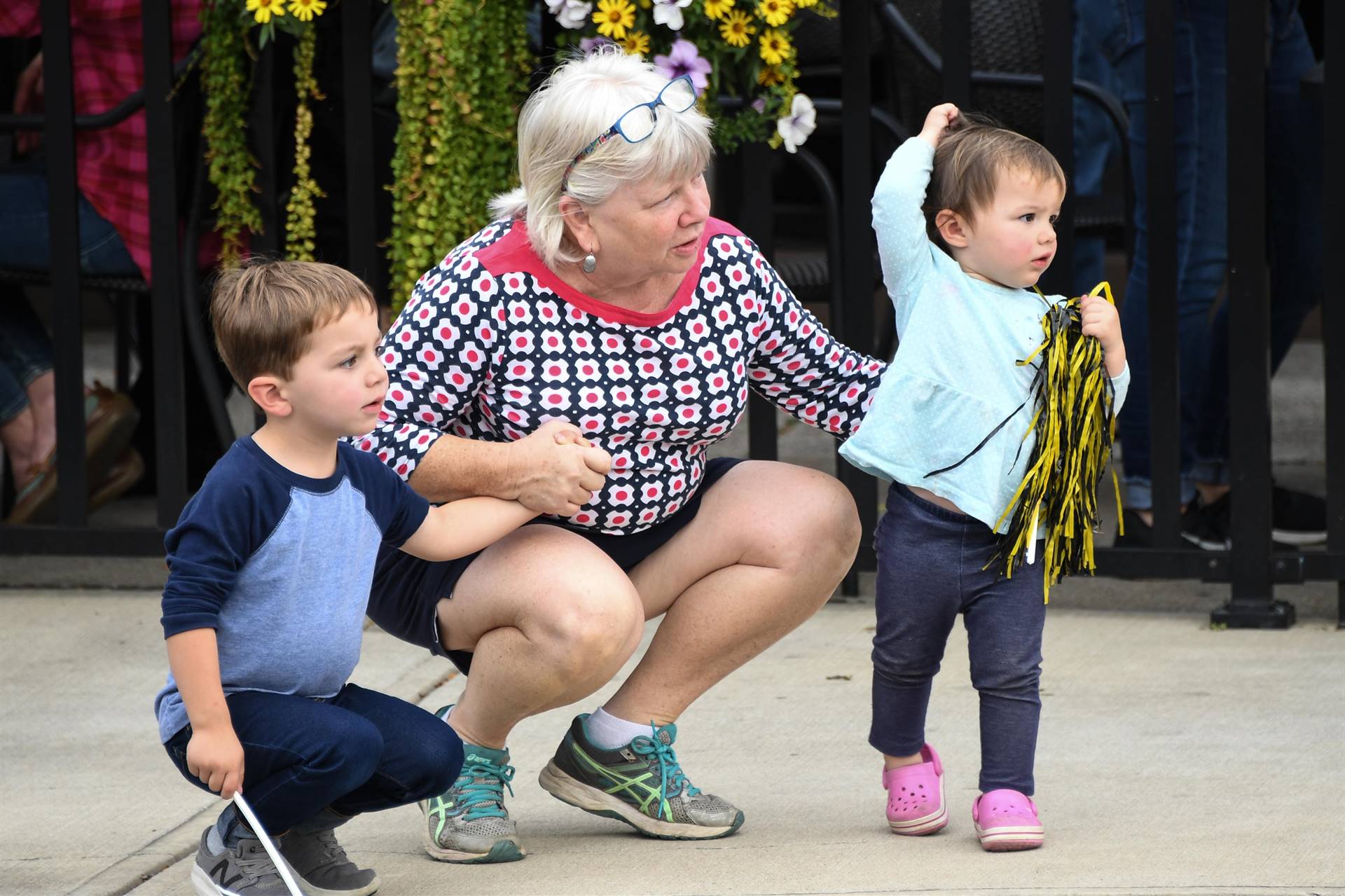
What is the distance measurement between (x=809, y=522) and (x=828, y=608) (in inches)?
51.2

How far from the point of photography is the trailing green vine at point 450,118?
3.66 metres

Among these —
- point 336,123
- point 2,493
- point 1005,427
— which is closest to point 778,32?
point 336,123

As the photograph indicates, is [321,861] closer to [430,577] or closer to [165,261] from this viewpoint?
[430,577]

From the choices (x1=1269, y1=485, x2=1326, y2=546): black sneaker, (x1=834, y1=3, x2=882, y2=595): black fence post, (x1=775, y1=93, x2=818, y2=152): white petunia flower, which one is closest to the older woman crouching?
(x1=775, y1=93, x2=818, y2=152): white petunia flower

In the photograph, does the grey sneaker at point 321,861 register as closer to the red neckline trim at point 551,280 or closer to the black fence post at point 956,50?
the red neckline trim at point 551,280

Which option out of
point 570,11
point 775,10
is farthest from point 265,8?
point 775,10

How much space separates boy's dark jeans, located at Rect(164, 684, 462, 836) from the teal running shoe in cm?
33

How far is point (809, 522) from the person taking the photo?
2703 mm

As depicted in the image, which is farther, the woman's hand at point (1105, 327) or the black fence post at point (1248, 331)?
the black fence post at point (1248, 331)

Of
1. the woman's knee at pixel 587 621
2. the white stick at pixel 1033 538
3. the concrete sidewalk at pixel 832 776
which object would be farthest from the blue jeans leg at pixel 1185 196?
the woman's knee at pixel 587 621

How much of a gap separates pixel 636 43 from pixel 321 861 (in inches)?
73.5

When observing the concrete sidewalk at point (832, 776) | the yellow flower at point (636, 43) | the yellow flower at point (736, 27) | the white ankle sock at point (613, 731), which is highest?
the yellow flower at point (736, 27)

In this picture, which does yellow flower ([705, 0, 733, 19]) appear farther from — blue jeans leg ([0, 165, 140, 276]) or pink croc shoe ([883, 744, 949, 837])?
pink croc shoe ([883, 744, 949, 837])

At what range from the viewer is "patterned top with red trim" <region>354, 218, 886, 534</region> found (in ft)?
8.36
